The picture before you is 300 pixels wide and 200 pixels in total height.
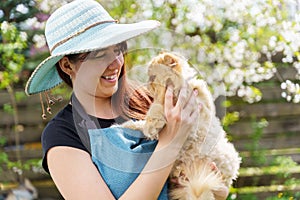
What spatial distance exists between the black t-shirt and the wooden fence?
2.24 m

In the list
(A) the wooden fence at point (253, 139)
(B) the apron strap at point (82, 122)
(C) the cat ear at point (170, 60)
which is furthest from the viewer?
(A) the wooden fence at point (253, 139)

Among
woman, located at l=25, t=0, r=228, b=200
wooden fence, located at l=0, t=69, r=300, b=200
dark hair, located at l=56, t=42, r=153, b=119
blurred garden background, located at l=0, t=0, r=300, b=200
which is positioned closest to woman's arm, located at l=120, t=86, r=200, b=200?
woman, located at l=25, t=0, r=228, b=200

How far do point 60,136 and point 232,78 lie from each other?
2.24 metres

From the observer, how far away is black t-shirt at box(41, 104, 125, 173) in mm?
1737

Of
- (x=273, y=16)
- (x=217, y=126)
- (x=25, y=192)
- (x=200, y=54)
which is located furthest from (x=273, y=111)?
(x=217, y=126)

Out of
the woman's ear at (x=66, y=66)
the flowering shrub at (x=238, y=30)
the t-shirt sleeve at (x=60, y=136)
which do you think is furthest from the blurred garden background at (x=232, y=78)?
the t-shirt sleeve at (x=60, y=136)

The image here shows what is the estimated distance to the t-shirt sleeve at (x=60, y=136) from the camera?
1736 millimetres

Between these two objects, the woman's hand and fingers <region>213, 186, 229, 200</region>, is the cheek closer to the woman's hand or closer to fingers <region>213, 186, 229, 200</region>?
the woman's hand

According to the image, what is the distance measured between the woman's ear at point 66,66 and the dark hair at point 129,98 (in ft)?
0.04

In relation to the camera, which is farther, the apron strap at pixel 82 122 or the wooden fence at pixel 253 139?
the wooden fence at pixel 253 139

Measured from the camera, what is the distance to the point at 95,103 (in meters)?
1.81

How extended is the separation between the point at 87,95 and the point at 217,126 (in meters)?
0.36

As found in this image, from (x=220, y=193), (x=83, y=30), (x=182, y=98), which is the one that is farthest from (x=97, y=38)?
(x=220, y=193)

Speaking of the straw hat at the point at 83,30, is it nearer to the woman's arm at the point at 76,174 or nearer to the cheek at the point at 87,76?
the cheek at the point at 87,76
